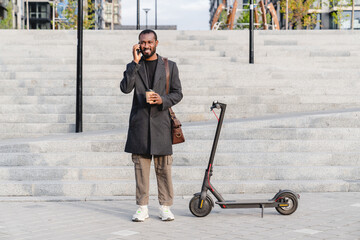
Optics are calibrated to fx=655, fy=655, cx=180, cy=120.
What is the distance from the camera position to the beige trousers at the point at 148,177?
7133mm

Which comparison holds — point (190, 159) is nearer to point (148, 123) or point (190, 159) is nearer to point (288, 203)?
point (288, 203)

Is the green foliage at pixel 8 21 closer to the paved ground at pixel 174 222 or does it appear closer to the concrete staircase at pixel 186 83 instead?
the concrete staircase at pixel 186 83

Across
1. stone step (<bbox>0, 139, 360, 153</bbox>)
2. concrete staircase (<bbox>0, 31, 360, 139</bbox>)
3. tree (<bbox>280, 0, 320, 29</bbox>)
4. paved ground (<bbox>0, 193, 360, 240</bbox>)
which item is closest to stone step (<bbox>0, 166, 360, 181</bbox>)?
stone step (<bbox>0, 139, 360, 153</bbox>)

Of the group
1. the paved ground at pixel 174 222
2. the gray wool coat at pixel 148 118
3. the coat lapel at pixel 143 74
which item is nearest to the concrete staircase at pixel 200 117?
the paved ground at pixel 174 222

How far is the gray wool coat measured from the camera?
704 cm

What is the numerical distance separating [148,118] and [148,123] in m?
0.05

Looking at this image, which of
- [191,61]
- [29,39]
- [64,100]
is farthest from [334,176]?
[29,39]

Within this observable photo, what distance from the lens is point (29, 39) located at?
2100 centimetres

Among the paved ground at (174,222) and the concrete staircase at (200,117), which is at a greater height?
the concrete staircase at (200,117)

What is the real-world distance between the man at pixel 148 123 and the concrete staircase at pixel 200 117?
5.64 ft

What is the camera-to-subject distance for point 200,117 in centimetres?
1240

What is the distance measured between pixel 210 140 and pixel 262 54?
910 cm

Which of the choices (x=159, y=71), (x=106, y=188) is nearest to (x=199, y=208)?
(x=159, y=71)

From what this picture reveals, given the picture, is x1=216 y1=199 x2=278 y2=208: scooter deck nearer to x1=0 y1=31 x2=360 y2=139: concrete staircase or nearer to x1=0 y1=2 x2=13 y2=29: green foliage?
x1=0 y1=31 x2=360 y2=139: concrete staircase
